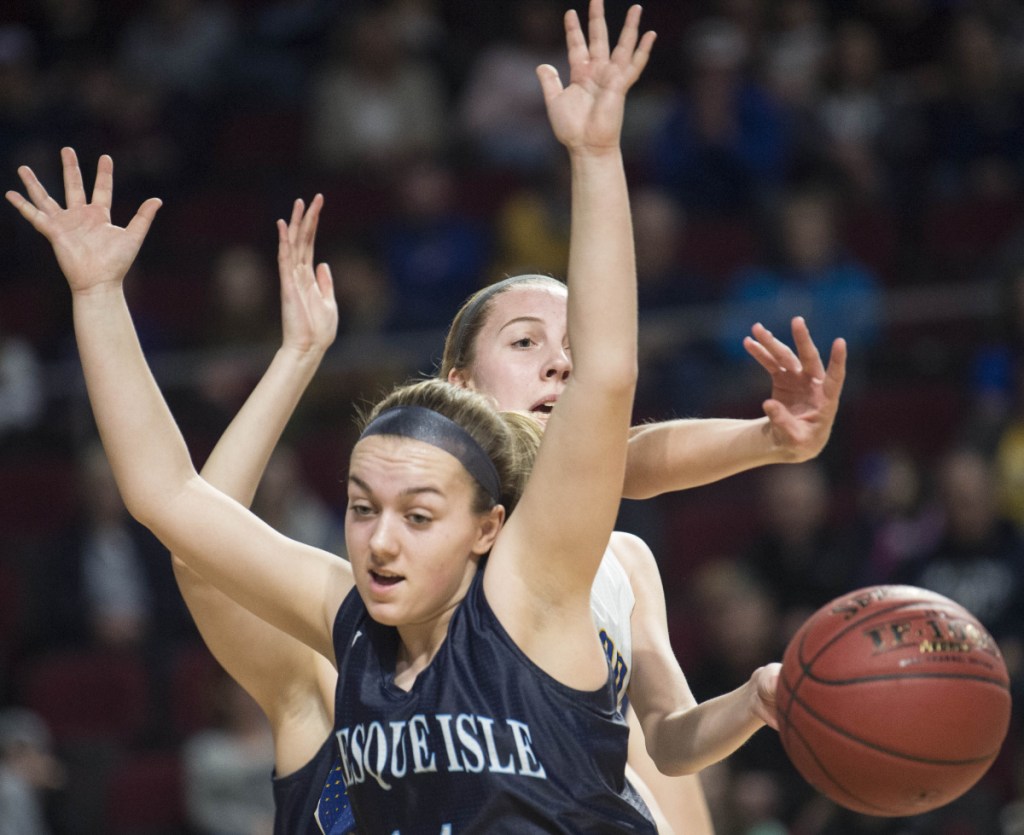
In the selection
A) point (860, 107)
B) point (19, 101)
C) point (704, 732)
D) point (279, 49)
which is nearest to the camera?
point (704, 732)

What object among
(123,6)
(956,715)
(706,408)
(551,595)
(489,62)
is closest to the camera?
(551,595)

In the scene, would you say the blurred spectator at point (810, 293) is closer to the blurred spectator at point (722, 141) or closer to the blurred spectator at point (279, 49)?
the blurred spectator at point (722, 141)

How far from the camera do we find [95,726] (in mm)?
8219

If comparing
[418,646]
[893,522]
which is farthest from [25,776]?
[418,646]

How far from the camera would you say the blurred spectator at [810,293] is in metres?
8.45

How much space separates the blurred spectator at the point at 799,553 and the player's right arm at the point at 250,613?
385 cm

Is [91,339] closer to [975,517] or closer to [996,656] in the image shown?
[996,656]

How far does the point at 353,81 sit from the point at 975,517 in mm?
5116

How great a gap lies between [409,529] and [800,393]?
0.92m

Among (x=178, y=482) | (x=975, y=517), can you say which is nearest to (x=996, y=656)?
(x=178, y=482)

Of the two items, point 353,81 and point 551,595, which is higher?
point 353,81

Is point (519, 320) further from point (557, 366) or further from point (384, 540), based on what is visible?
point (384, 540)

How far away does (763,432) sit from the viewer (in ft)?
11.1

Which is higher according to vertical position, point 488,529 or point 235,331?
point 235,331
